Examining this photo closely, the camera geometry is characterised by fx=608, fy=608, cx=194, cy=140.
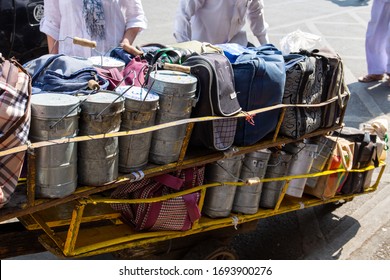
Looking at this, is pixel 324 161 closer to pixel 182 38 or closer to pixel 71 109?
pixel 182 38

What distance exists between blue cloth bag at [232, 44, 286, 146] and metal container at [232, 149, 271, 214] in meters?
0.17

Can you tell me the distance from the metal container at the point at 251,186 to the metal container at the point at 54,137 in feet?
4.64

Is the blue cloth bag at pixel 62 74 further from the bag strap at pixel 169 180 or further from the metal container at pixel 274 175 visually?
the metal container at pixel 274 175

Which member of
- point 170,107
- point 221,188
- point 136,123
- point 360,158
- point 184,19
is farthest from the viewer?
point 184,19

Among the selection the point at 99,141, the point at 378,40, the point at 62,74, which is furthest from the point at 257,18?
the point at 378,40

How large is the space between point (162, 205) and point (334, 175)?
167 cm

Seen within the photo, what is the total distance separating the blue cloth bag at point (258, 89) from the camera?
3.87 m

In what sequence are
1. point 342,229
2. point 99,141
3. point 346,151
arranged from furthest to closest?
point 342,229 → point 346,151 → point 99,141

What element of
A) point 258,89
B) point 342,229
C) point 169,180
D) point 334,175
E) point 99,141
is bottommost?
point 342,229

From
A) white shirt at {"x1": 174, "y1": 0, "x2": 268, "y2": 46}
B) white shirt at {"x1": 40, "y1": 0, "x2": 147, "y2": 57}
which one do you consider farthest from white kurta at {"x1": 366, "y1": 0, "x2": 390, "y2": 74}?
white shirt at {"x1": 40, "y1": 0, "x2": 147, "y2": 57}

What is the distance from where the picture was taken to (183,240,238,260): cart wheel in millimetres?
4164

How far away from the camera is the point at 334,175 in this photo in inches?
190

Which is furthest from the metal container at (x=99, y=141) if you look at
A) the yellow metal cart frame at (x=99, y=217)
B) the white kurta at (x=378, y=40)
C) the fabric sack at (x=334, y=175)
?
the white kurta at (x=378, y=40)

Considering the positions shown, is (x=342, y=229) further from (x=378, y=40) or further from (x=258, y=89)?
(x=378, y=40)
